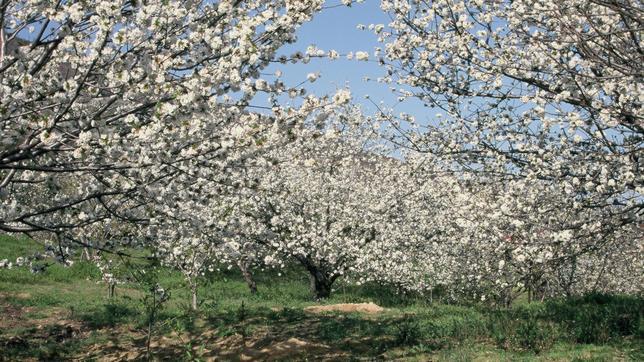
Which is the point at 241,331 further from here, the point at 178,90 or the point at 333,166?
the point at 333,166

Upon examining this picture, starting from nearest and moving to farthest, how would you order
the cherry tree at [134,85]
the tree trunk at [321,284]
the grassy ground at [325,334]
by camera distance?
the cherry tree at [134,85] → the grassy ground at [325,334] → the tree trunk at [321,284]

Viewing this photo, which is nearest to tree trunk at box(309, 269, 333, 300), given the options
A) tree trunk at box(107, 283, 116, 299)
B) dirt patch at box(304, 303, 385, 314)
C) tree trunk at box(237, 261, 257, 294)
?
tree trunk at box(237, 261, 257, 294)

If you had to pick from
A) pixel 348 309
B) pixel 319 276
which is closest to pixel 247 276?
pixel 319 276

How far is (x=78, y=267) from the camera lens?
26031 mm

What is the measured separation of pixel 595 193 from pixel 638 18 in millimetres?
2937

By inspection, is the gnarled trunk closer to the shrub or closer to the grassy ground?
the grassy ground

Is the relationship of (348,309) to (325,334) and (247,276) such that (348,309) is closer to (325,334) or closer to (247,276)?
(325,334)

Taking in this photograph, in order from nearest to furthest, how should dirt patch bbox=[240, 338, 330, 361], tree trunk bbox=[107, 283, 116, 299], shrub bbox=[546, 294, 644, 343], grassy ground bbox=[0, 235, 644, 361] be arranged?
dirt patch bbox=[240, 338, 330, 361]
grassy ground bbox=[0, 235, 644, 361]
shrub bbox=[546, 294, 644, 343]
tree trunk bbox=[107, 283, 116, 299]

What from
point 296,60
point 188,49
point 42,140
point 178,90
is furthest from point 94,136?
point 296,60

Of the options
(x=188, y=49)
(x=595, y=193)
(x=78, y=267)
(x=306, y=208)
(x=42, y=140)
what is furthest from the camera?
(x=78, y=267)

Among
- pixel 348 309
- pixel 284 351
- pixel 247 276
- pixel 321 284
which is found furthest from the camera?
pixel 247 276

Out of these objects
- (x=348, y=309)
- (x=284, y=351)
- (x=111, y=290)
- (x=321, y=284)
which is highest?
(x=111, y=290)

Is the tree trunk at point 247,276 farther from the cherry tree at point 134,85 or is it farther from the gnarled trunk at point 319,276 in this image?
the cherry tree at point 134,85

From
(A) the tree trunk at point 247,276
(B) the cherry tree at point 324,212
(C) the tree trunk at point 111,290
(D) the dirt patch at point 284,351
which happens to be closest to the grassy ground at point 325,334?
(D) the dirt patch at point 284,351
